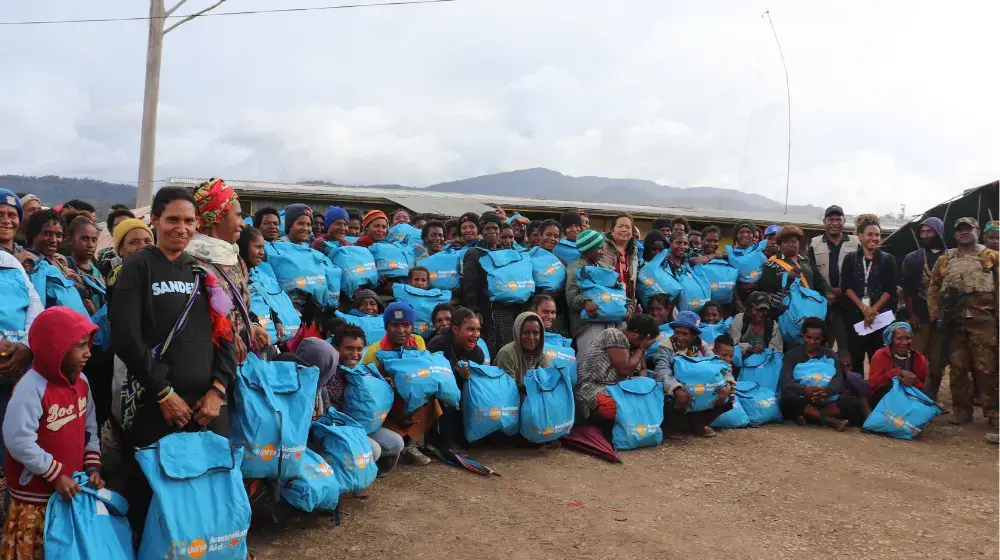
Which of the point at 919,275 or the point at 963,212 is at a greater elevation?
the point at 963,212

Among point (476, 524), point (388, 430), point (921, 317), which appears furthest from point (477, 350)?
point (921, 317)

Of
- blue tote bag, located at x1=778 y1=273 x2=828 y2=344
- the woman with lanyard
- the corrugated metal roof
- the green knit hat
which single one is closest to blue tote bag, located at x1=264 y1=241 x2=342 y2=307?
the green knit hat

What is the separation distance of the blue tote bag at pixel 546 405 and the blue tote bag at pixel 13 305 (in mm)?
3295

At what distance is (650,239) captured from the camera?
7883 mm

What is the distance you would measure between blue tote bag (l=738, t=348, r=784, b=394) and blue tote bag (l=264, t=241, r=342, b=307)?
162 inches

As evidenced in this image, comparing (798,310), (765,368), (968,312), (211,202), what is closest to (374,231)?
(211,202)

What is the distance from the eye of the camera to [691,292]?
7.68 metres

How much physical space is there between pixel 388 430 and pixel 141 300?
7.84 feet

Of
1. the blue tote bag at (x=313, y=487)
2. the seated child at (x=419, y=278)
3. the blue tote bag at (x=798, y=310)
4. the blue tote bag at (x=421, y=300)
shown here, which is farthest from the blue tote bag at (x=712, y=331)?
the blue tote bag at (x=313, y=487)

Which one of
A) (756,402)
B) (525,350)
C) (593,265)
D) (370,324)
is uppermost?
(593,265)

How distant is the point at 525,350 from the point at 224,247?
116 inches

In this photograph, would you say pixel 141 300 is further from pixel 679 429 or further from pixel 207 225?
pixel 679 429

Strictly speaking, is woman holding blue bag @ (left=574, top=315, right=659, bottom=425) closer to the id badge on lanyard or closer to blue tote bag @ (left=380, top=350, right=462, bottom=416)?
blue tote bag @ (left=380, top=350, right=462, bottom=416)

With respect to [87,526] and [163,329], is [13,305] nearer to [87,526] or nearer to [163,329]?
[163,329]
